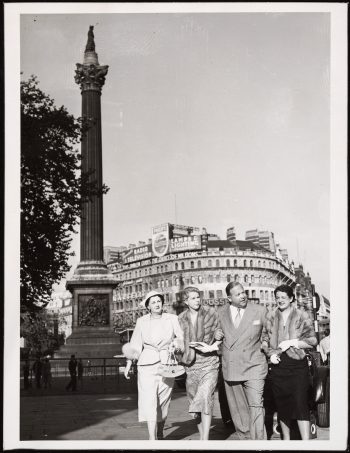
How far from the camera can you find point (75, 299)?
35094 mm

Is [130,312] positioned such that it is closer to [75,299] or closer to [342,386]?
[75,299]

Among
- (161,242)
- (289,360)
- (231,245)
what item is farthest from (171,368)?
(231,245)

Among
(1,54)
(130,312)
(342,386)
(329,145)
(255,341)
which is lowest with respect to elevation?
(130,312)

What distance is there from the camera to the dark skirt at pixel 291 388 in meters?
9.38

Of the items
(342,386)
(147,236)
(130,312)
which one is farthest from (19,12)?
(147,236)

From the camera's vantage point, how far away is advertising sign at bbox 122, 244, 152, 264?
93.0m

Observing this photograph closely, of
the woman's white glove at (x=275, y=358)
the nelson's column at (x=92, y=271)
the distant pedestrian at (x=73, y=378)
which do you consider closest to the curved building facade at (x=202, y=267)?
the nelson's column at (x=92, y=271)

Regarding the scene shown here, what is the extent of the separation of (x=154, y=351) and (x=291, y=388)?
1.83 m

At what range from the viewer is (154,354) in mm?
9867

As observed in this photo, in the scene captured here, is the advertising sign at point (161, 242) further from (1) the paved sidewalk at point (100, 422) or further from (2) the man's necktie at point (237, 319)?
(2) the man's necktie at point (237, 319)

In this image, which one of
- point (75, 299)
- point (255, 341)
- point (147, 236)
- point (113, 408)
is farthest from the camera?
point (147, 236)

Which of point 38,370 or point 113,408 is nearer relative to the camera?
point 113,408

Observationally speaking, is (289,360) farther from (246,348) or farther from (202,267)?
(202,267)

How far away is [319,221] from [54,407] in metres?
7.77
